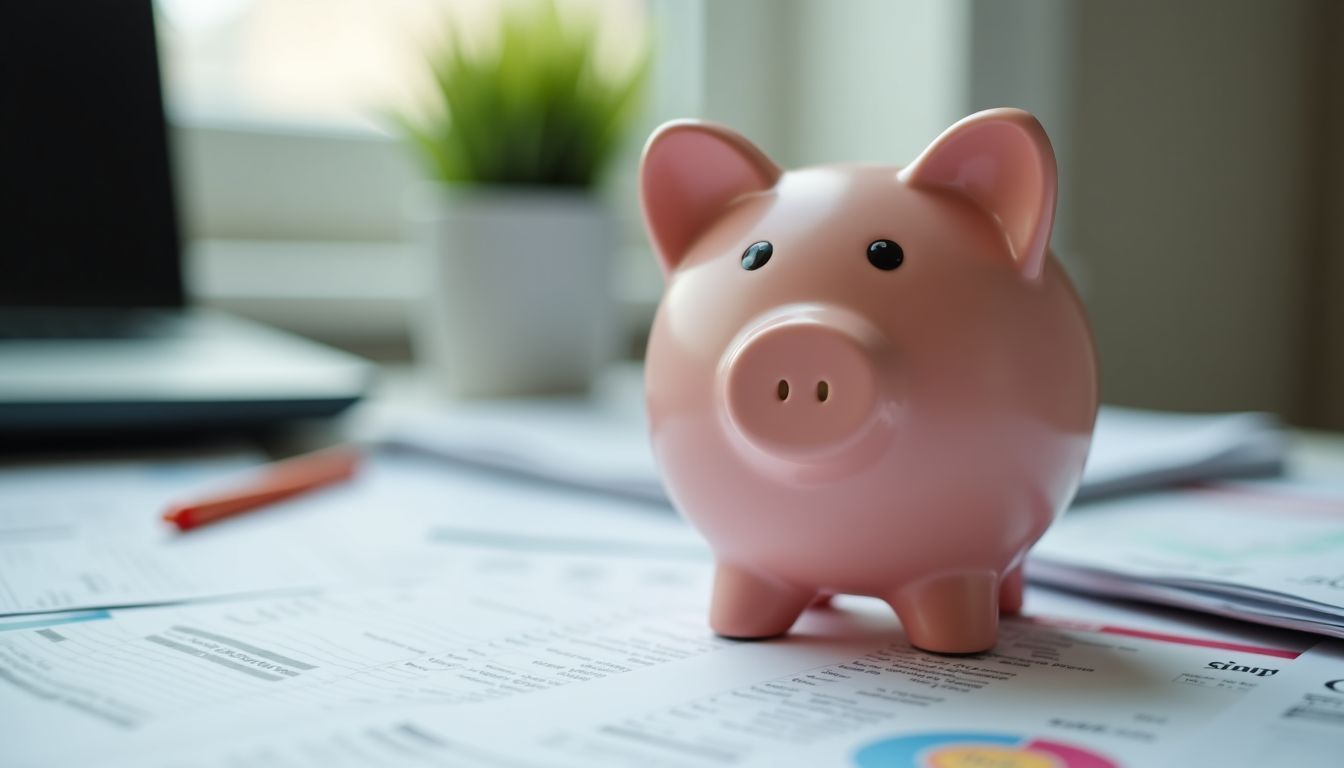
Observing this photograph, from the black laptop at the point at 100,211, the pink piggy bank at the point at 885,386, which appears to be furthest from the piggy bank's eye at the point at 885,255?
the black laptop at the point at 100,211

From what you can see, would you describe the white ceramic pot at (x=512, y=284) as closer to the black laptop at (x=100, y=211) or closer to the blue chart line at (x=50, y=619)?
the black laptop at (x=100, y=211)

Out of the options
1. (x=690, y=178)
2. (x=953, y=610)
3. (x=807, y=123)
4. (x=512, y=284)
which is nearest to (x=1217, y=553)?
(x=953, y=610)

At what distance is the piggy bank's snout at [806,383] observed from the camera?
1.20 ft

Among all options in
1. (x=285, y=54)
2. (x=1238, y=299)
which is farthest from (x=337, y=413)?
(x=1238, y=299)

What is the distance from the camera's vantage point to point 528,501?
72 cm

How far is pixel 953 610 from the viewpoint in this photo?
1.33 ft

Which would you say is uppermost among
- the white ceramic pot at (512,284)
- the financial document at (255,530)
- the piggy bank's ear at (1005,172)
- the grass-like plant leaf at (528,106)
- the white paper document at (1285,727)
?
the grass-like plant leaf at (528,106)

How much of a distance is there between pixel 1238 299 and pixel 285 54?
1.44 metres

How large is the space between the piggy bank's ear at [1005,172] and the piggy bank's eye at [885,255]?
4 centimetres

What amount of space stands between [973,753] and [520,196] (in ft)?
2.59

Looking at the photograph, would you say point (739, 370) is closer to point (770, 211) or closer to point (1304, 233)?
point (770, 211)

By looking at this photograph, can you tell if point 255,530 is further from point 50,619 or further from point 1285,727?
point 1285,727

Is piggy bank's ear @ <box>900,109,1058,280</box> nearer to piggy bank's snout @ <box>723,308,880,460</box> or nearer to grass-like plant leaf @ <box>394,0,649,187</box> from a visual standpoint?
piggy bank's snout @ <box>723,308,880,460</box>

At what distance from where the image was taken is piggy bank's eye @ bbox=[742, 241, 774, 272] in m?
0.40
